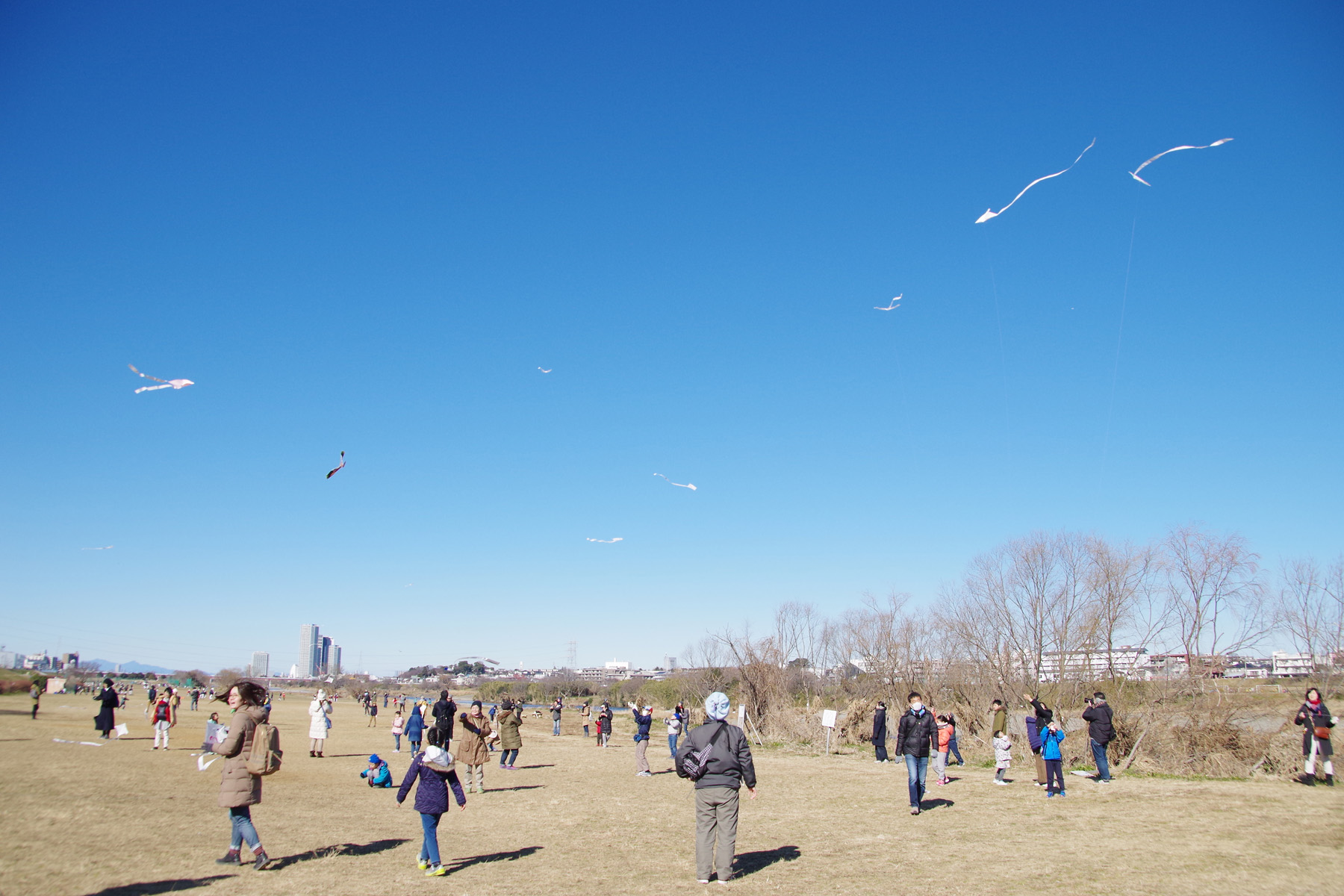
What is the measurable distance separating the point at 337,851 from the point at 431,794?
215 centimetres

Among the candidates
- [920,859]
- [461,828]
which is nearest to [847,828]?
[920,859]

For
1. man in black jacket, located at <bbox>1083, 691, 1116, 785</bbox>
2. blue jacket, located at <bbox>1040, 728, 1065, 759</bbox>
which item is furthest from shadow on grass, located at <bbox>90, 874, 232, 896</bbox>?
man in black jacket, located at <bbox>1083, 691, 1116, 785</bbox>

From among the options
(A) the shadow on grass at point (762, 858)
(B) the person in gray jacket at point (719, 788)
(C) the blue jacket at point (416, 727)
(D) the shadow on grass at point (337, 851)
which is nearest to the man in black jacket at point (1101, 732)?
(A) the shadow on grass at point (762, 858)

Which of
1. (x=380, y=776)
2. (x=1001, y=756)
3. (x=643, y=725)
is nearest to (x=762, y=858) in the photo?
(x=1001, y=756)

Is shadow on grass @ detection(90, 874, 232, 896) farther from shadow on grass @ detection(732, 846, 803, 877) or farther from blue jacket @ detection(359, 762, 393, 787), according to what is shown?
blue jacket @ detection(359, 762, 393, 787)

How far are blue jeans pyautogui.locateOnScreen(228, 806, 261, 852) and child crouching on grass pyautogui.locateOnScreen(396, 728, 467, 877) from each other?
1.47 metres

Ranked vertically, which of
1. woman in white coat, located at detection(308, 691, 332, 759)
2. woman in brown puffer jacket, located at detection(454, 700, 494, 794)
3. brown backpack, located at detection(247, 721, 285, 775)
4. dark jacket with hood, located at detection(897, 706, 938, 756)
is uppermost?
brown backpack, located at detection(247, 721, 285, 775)

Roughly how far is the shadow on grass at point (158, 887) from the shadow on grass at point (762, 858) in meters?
5.35

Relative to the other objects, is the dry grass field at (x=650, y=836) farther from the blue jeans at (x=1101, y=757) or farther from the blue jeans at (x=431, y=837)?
the blue jeans at (x=1101, y=757)

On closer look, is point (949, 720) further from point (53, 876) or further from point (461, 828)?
point (53, 876)

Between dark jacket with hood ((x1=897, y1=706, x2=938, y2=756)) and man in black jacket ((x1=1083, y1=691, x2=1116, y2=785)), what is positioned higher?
dark jacket with hood ((x1=897, y1=706, x2=938, y2=756))

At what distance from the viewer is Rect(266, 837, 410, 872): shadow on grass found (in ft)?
28.5

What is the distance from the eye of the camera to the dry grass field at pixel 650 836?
26.2 feet

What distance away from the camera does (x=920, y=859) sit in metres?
9.25
